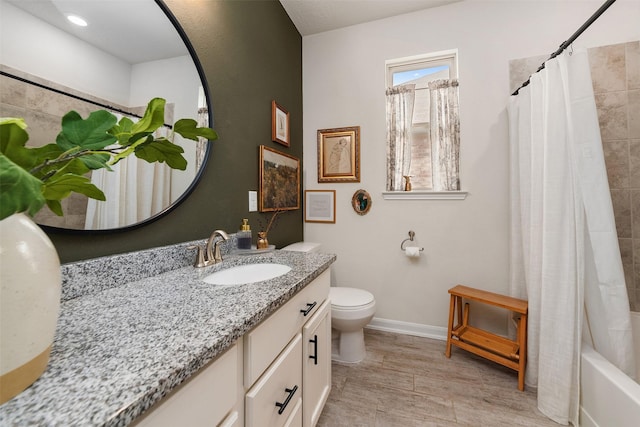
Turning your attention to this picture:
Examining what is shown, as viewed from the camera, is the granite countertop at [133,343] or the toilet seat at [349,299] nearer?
the granite countertop at [133,343]

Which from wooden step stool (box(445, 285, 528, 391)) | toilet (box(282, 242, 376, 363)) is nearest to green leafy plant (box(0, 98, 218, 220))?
toilet (box(282, 242, 376, 363))

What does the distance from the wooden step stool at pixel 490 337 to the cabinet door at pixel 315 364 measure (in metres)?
1.05

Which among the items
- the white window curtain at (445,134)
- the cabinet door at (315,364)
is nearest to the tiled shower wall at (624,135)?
the white window curtain at (445,134)

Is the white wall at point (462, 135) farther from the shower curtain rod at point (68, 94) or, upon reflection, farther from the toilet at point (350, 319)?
the shower curtain rod at point (68, 94)

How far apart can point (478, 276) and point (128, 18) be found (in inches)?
99.2

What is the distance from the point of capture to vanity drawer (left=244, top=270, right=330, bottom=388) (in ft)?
2.17

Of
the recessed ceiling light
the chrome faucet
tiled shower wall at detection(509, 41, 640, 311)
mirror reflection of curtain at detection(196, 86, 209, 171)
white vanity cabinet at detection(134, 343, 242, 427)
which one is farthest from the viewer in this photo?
tiled shower wall at detection(509, 41, 640, 311)

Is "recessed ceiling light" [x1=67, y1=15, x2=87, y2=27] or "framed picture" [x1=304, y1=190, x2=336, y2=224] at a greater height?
"recessed ceiling light" [x1=67, y1=15, x2=87, y2=27]

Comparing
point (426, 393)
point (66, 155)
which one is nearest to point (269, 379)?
point (66, 155)

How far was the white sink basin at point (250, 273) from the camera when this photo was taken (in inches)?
41.8

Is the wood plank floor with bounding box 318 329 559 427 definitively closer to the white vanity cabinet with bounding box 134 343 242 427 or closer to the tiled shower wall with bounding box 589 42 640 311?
the white vanity cabinet with bounding box 134 343 242 427

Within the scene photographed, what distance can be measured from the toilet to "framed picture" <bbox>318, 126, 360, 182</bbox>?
1.02m

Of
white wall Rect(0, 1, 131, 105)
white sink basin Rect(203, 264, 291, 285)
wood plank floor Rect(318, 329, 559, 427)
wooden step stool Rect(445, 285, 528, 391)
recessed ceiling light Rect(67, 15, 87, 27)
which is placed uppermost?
recessed ceiling light Rect(67, 15, 87, 27)

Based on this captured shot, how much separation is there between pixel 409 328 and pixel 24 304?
91.2 inches
